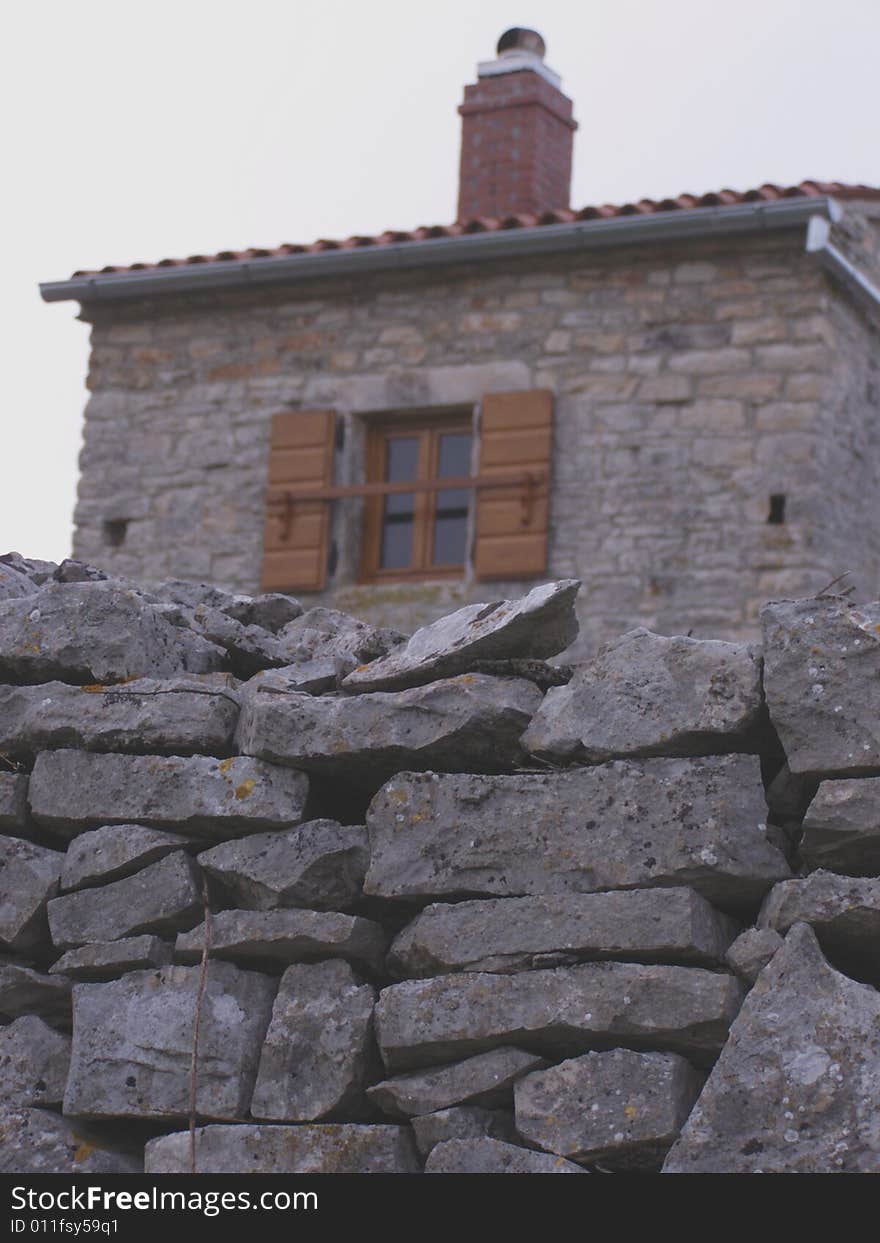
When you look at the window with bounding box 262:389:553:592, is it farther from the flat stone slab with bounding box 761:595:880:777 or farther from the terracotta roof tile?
the flat stone slab with bounding box 761:595:880:777

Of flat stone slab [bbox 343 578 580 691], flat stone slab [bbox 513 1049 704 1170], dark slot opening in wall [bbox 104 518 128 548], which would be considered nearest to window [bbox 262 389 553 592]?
dark slot opening in wall [bbox 104 518 128 548]

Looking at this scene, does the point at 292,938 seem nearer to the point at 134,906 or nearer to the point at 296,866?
the point at 296,866

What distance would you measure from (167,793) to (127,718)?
0.18 meters

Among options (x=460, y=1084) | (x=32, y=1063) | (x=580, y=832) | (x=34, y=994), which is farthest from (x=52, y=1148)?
(x=580, y=832)

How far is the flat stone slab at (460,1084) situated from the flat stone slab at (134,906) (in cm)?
50

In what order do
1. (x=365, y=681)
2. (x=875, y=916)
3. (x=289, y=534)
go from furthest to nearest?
1. (x=289, y=534)
2. (x=365, y=681)
3. (x=875, y=916)

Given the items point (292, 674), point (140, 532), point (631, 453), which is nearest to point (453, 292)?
point (631, 453)

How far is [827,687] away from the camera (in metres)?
3.12

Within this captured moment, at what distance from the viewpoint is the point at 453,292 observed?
408 inches

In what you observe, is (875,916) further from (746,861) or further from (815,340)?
(815,340)

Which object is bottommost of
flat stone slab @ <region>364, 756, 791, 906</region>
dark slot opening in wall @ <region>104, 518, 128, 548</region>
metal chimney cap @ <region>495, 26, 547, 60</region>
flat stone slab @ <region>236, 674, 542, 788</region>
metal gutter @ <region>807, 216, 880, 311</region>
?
flat stone slab @ <region>364, 756, 791, 906</region>

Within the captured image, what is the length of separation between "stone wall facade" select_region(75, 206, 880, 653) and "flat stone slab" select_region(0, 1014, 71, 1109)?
6.15 meters

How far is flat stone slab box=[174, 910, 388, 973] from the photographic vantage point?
3.28 meters
